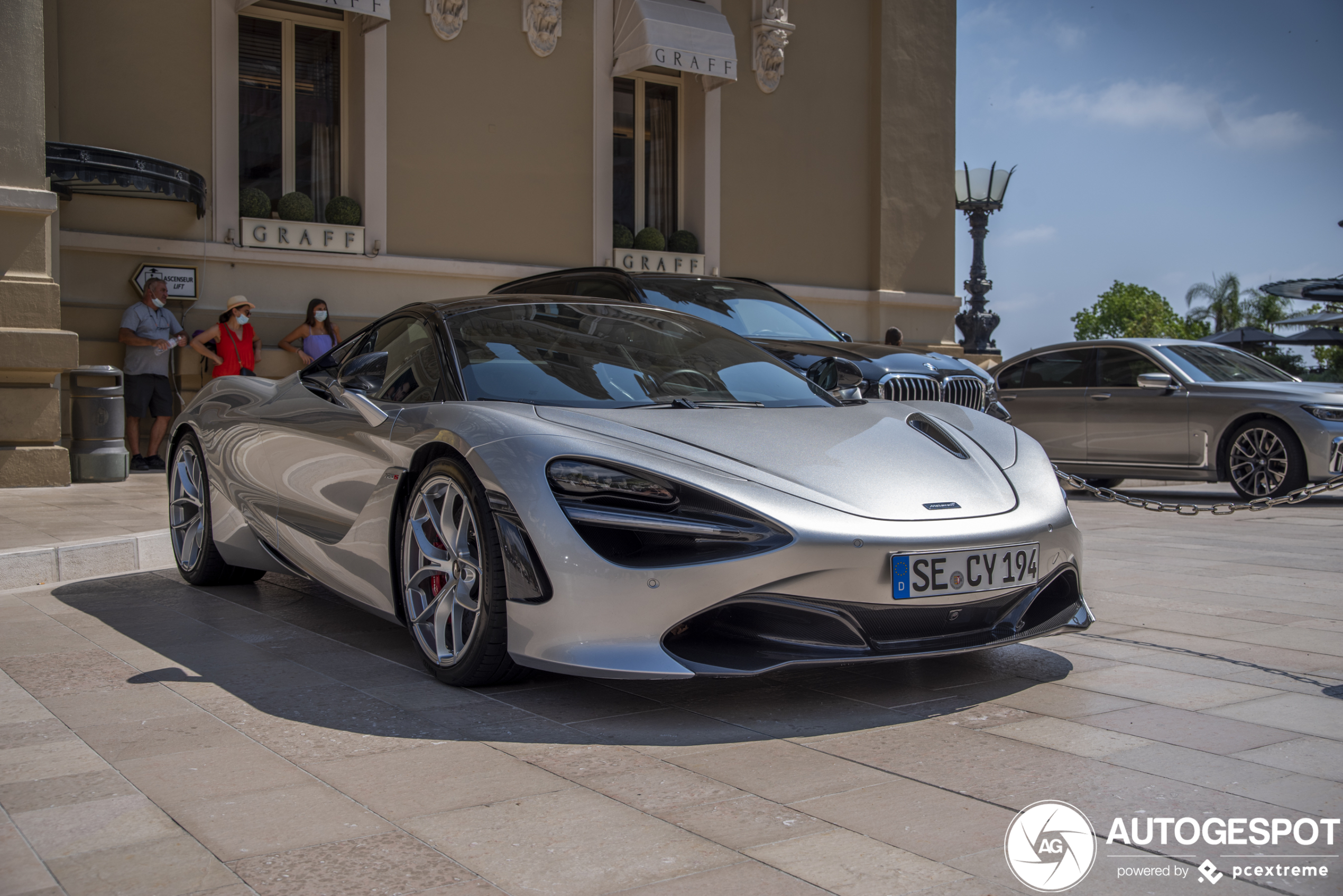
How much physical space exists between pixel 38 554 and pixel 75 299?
19.1ft

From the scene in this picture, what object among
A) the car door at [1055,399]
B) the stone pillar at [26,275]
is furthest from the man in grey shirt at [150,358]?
the car door at [1055,399]

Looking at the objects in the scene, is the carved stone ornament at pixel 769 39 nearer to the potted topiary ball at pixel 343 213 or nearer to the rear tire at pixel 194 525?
the potted topiary ball at pixel 343 213

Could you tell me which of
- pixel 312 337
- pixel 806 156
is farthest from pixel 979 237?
pixel 312 337

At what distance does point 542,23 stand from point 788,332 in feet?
21.2

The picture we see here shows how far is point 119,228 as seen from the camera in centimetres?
1102

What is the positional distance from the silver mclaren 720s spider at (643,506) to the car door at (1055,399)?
23.7 ft

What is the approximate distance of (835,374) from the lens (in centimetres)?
771

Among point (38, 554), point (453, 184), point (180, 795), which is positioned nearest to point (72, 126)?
point (453, 184)

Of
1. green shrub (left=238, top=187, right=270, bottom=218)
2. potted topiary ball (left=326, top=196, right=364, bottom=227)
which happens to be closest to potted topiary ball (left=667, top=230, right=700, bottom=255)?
potted topiary ball (left=326, top=196, right=364, bottom=227)

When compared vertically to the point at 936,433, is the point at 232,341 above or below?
above

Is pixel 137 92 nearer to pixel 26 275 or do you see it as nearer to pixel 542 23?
Result: pixel 26 275

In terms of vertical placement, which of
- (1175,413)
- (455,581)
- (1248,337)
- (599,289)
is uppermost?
(1248,337)

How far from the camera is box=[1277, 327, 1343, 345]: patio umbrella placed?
32.0 m

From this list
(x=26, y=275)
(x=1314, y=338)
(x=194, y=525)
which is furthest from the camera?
(x=1314, y=338)
